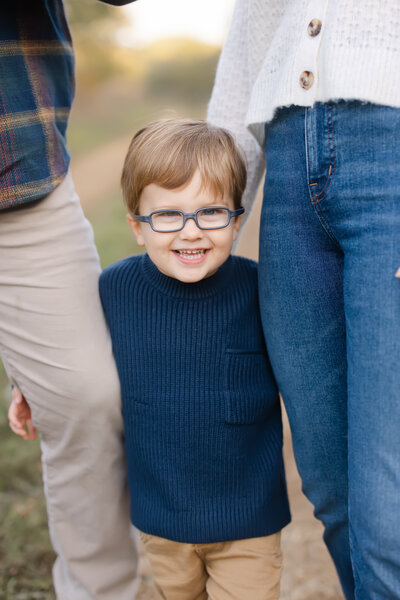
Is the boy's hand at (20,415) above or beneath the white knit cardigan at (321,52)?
beneath

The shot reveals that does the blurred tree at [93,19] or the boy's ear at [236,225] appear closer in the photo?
the boy's ear at [236,225]

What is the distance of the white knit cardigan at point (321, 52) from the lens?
1.45m

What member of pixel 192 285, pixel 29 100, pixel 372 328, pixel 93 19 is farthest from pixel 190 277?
pixel 93 19

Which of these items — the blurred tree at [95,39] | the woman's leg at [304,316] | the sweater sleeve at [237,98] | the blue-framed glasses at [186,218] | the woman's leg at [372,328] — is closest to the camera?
the woman's leg at [372,328]

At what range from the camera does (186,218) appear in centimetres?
172

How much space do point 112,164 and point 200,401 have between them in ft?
41.2

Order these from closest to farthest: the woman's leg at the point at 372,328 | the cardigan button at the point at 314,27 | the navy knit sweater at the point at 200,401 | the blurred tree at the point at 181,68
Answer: the woman's leg at the point at 372,328, the cardigan button at the point at 314,27, the navy knit sweater at the point at 200,401, the blurred tree at the point at 181,68

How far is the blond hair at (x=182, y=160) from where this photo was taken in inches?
68.4

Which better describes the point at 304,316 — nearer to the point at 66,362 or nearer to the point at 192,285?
the point at 192,285

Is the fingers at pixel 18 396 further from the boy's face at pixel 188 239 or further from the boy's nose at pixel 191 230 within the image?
the boy's nose at pixel 191 230

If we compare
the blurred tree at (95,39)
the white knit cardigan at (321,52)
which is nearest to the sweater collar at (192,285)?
the white knit cardigan at (321,52)

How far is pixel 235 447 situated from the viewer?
1.84m

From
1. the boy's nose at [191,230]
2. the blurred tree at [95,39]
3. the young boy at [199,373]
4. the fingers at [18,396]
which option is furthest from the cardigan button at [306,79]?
the blurred tree at [95,39]

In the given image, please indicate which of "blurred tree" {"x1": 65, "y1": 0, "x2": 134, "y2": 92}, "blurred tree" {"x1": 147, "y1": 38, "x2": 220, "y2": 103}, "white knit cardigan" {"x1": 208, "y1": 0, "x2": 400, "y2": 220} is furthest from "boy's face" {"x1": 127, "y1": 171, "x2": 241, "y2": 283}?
"blurred tree" {"x1": 147, "y1": 38, "x2": 220, "y2": 103}
